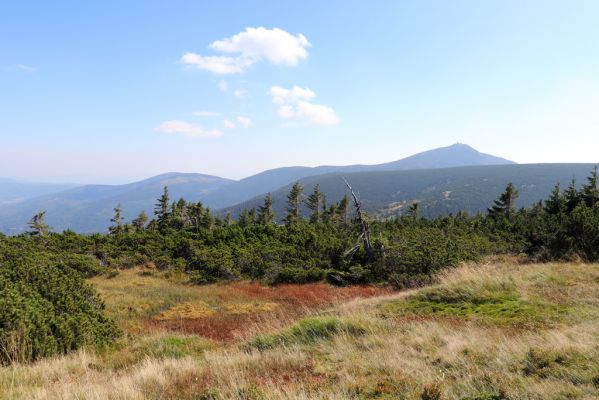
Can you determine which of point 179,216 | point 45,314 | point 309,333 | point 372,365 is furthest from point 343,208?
point 372,365

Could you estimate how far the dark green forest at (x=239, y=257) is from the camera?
7934 mm

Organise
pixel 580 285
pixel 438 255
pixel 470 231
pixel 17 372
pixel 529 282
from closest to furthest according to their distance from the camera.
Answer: pixel 17 372
pixel 580 285
pixel 529 282
pixel 438 255
pixel 470 231

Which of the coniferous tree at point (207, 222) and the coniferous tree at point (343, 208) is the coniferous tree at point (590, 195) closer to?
the coniferous tree at point (343, 208)

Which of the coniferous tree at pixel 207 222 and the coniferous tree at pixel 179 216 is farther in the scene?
the coniferous tree at pixel 207 222

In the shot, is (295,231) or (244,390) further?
(295,231)

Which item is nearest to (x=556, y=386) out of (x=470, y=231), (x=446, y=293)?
(x=446, y=293)

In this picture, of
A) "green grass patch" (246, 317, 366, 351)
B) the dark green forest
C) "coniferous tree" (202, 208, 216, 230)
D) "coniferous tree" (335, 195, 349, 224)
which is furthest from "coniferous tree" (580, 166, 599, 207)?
"coniferous tree" (202, 208, 216, 230)

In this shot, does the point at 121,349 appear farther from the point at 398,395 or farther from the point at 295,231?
the point at 295,231

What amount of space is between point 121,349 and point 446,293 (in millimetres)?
8819

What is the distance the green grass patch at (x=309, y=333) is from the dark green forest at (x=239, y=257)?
13.2 feet

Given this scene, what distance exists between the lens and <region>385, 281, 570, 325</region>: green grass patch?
7.76 meters

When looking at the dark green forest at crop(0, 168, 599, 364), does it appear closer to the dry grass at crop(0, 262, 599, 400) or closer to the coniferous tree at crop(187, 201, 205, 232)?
the dry grass at crop(0, 262, 599, 400)

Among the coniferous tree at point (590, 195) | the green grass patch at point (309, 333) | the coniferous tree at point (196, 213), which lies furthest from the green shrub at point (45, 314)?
the coniferous tree at point (196, 213)

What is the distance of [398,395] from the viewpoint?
4324 mm
